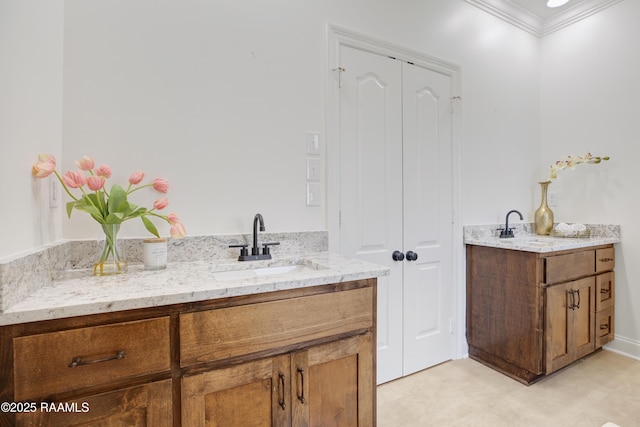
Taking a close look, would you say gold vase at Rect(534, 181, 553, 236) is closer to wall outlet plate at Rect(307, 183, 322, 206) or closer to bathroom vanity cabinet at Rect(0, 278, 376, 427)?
wall outlet plate at Rect(307, 183, 322, 206)

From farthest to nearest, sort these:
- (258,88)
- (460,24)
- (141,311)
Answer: (460,24) → (258,88) → (141,311)

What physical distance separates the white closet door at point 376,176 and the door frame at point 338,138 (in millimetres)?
48

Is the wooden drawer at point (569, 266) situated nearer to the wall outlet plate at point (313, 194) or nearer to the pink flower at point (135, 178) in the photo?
the wall outlet plate at point (313, 194)

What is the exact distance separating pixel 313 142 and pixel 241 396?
1.33m

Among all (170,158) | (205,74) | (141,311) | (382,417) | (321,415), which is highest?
(205,74)

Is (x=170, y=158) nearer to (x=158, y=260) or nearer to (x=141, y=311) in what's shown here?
(x=158, y=260)

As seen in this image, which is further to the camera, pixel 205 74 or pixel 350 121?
pixel 350 121

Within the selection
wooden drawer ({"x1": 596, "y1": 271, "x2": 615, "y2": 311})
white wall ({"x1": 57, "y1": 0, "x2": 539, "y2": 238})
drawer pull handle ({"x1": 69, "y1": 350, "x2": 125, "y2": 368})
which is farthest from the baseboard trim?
drawer pull handle ({"x1": 69, "y1": 350, "x2": 125, "y2": 368})

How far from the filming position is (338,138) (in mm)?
1909

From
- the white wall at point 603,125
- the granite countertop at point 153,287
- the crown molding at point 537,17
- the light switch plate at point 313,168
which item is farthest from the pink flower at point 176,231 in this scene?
the white wall at point 603,125

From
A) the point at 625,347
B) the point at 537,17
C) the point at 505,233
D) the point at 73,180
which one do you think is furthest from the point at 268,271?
the point at 537,17

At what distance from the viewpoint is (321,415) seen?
1.21m

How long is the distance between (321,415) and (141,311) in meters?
0.78

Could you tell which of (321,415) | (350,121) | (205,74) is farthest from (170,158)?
(321,415)
